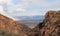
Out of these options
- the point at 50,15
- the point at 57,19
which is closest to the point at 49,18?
the point at 50,15

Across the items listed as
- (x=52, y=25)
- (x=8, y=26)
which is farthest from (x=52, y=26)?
(x=8, y=26)

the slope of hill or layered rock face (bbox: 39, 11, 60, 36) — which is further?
the slope of hill

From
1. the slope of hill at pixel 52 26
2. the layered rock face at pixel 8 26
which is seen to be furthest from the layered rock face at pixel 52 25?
the layered rock face at pixel 8 26

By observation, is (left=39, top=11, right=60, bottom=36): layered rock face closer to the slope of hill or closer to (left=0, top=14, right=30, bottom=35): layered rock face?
the slope of hill

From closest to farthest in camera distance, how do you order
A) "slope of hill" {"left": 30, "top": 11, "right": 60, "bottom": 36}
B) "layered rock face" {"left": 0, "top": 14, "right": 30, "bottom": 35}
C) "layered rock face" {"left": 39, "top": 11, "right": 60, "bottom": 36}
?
"layered rock face" {"left": 0, "top": 14, "right": 30, "bottom": 35}, "layered rock face" {"left": 39, "top": 11, "right": 60, "bottom": 36}, "slope of hill" {"left": 30, "top": 11, "right": 60, "bottom": 36}

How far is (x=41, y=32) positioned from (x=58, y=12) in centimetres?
1057

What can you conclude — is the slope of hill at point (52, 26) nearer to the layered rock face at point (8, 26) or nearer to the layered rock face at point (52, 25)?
the layered rock face at point (52, 25)

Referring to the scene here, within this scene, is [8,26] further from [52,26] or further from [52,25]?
[52,25]

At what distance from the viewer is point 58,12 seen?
9031 centimetres

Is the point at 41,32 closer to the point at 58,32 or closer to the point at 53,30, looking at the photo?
the point at 53,30

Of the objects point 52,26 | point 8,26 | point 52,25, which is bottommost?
point 52,26

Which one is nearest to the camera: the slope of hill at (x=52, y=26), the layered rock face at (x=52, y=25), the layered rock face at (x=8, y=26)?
the layered rock face at (x=8, y=26)

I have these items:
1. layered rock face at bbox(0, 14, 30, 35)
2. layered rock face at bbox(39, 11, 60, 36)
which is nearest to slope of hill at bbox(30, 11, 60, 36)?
layered rock face at bbox(39, 11, 60, 36)

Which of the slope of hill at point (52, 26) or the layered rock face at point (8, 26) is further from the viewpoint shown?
the slope of hill at point (52, 26)
